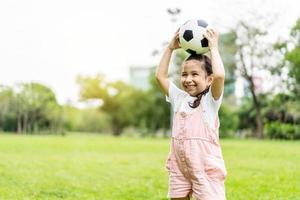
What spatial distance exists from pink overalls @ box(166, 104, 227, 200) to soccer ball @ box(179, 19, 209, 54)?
461mm

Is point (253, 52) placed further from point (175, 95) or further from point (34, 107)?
point (175, 95)

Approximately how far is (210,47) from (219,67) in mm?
167

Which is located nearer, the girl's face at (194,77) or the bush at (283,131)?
the girl's face at (194,77)

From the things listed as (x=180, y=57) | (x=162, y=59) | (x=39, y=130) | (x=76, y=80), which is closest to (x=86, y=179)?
(x=162, y=59)

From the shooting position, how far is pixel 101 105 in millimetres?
56500

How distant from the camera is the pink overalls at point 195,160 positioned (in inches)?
149

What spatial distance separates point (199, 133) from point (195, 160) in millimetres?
183

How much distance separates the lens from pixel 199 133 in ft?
12.6

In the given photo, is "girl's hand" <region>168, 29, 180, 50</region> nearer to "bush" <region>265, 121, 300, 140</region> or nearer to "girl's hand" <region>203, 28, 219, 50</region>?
"girl's hand" <region>203, 28, 219, 50</region>

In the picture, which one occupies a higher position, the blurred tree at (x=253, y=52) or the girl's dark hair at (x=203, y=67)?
the blurred tree at (x=253, y=52)

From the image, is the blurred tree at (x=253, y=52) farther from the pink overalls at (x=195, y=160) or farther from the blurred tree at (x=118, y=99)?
the pink overalls at (x=195, y=160)

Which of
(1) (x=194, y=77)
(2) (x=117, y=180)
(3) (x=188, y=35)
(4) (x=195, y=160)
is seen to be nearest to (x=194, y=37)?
(3) (x=188, y=35)

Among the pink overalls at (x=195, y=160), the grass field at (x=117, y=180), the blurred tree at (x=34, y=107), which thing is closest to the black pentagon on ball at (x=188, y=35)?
the pink overalls at (x=195, y=160)

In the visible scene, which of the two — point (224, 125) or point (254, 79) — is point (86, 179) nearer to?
point (254, 79)
